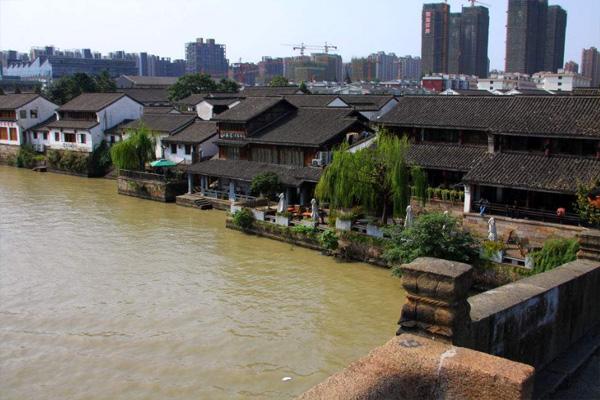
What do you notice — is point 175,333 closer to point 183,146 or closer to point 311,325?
point 311,325

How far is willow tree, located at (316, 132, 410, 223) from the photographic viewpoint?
76.4 feet

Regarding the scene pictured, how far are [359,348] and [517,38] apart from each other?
13848 cm

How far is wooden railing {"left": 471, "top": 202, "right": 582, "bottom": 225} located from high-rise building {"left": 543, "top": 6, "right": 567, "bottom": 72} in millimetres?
130504

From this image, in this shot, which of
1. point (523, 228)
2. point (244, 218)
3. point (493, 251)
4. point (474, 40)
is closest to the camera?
point (493, 251)

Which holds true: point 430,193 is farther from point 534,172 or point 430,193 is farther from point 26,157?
point 26,157

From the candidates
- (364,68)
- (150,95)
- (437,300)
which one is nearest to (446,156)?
(437,300)

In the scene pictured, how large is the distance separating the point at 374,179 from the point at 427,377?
19.1 m

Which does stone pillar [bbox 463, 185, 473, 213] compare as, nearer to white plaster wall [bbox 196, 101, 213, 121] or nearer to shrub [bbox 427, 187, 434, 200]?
shrub [bbox 427, 187, 434, 200]

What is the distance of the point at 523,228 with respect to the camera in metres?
21.5

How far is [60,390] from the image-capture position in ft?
42.0

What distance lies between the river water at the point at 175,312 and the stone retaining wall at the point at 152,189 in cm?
686

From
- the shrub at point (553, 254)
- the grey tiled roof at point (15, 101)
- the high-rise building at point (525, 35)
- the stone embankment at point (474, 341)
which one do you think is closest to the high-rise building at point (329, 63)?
the high-rise building at point (525, 35)

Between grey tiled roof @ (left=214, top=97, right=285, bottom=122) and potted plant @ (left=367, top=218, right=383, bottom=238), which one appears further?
grey tiled roof @ (left=214, top=97, right=285, bottom=122)

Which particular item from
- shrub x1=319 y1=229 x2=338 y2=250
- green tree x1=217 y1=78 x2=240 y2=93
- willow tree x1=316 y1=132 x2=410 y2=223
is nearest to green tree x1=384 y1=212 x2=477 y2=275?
willow tree x1=316 y1=132 x2=410 y2=223
